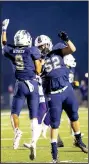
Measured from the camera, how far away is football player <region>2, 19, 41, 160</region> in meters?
8.05

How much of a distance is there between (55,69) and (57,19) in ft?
71.3

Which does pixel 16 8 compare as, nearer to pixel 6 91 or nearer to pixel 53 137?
pixel 6 91

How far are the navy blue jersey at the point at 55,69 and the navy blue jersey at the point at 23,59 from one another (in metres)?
0.46

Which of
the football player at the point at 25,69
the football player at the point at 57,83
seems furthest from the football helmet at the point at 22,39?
the football player at the point at 57,83

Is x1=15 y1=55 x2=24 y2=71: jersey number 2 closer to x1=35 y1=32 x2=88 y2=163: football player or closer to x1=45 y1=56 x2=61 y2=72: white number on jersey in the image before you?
x1=35 y1=32 x2=88 y2=163: football player

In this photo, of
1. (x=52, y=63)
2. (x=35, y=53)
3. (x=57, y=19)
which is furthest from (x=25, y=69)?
(x=57, y=19)

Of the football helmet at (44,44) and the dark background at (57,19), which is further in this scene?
the dark background at (57,19)

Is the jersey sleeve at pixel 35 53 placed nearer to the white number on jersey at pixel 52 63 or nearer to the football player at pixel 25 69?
the football player at pixel 25 69

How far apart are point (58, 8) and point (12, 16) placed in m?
2.47

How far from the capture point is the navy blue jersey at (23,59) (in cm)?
804

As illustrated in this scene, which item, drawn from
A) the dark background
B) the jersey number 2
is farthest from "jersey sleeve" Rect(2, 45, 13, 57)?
the dark background

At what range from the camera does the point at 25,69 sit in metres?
8.16

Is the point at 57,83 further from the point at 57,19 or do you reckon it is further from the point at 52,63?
the point at 57,19

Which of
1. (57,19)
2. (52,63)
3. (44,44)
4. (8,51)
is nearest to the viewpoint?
(52,63)
